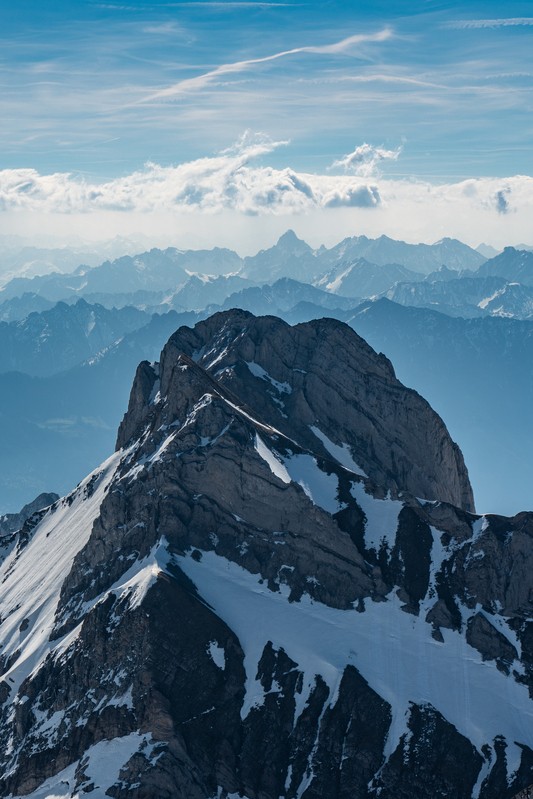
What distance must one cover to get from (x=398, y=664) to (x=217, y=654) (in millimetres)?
31274

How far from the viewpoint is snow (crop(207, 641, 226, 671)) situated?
185750 mm

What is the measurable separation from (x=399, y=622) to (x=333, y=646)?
46.7ft

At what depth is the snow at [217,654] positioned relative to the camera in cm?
18575

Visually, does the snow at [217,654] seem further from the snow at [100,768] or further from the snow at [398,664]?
the snow at [100,768]

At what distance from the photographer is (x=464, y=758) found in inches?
6821

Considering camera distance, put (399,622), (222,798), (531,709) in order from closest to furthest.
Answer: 1. (222,798)
2. (531,709)
3. (399,622)

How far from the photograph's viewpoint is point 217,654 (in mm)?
186875

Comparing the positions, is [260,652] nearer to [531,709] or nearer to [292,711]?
[292,711]

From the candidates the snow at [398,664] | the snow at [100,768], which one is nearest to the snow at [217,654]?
the snow at [398,664]

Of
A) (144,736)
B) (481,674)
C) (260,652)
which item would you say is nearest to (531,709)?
(481,674)

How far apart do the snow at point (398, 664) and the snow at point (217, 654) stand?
4183 mm

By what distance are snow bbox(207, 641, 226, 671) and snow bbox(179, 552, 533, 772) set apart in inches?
165

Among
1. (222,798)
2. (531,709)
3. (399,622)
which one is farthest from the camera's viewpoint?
(399,622)

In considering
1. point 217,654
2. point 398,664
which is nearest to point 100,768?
point 217,654
